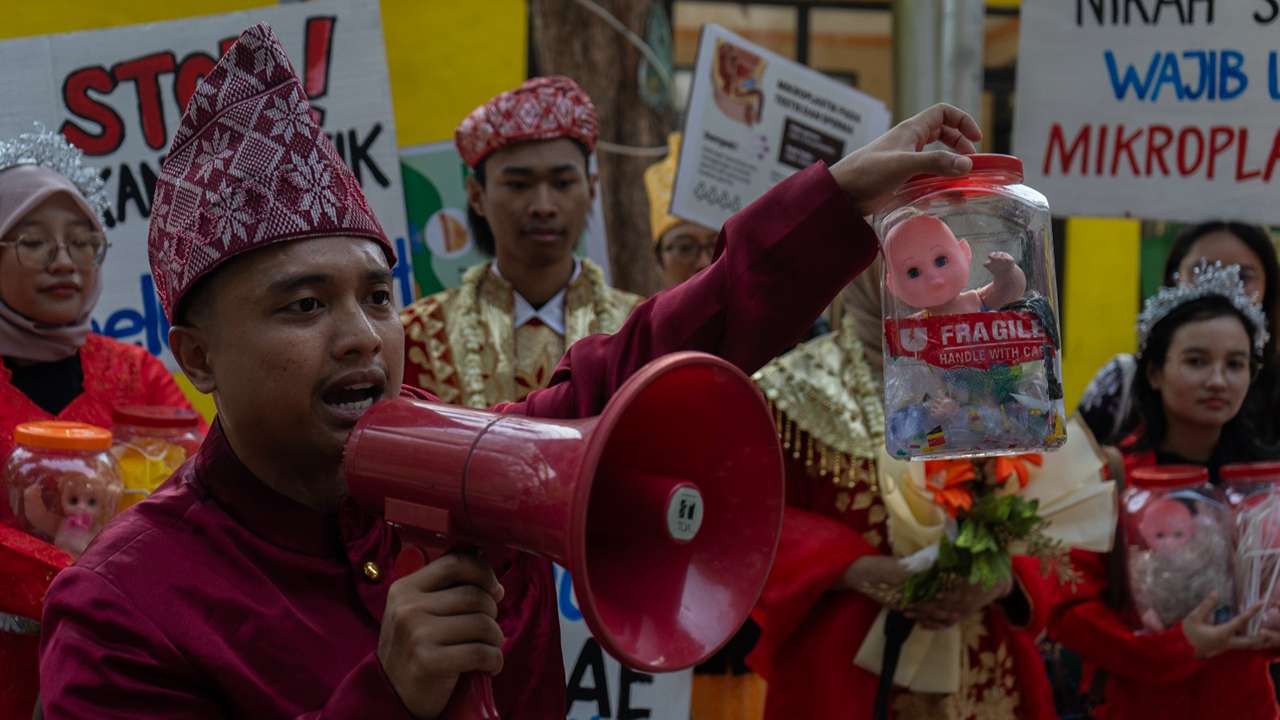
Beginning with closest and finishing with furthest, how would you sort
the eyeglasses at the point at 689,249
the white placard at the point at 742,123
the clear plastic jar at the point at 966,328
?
the clear plastic jar at the point at 966,328 → the white placard at the point at 742,123 → the eyeglasses at the point at 689,249

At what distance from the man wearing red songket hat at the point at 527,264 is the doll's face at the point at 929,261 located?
262 cm

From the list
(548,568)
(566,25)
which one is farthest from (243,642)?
(566,25)

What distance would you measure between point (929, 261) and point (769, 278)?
27 cm

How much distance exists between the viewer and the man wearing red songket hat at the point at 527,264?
16.1ft

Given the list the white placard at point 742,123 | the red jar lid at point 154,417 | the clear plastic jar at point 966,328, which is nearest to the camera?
the clear plastic jar at point 966,328

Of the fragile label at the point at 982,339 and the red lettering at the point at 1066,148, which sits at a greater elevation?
the red lettering at the point at 1066,148

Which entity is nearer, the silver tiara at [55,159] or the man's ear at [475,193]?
the silver tiara at [55,159]

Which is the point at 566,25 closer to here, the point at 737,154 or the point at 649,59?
the point at 649,59

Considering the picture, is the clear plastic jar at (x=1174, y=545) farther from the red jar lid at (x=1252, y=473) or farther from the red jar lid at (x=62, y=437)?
the red jar lid at (x=62, y=437)

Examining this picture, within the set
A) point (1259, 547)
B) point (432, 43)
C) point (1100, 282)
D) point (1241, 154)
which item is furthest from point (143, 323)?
point (1100, 282)

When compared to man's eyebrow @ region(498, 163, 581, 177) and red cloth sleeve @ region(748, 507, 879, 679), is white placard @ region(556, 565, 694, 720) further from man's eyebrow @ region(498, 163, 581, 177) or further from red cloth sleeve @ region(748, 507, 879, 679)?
man's eyebrow @ region(498, 163, 581, 177)

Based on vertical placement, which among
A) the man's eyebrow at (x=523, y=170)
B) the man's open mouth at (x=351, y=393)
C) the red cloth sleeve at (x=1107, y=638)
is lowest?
the red cloth sleeve at (x=1107, y=638)

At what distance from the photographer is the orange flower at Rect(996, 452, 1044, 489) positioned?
163 inches

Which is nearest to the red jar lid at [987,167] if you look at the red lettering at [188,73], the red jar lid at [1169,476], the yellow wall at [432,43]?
the red jar lid at [1169,476]
